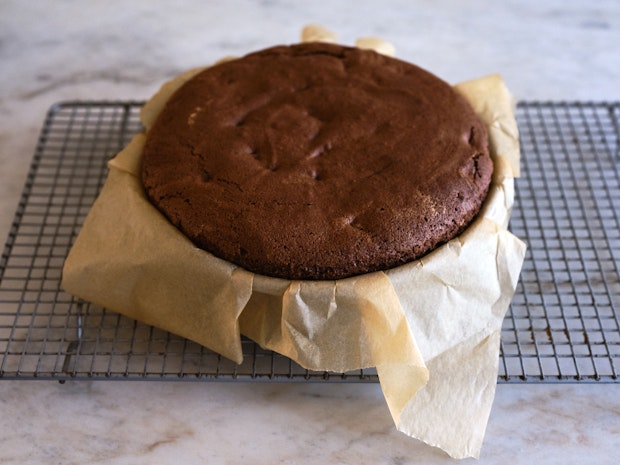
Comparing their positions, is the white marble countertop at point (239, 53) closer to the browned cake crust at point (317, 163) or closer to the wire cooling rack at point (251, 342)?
the wire cooling rack at point (251, 342)

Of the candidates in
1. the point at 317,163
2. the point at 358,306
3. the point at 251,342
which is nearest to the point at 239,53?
the point at 317,163

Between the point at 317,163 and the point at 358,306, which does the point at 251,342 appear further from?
the point at 317,163

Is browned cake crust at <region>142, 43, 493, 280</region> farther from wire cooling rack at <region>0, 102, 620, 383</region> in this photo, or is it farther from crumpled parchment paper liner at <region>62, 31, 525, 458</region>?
wire cooling rack at <region>0, 102, 620, 383</region>

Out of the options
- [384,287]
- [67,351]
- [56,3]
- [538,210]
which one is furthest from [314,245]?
[56,3]

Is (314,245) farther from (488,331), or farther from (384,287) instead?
(488,331)

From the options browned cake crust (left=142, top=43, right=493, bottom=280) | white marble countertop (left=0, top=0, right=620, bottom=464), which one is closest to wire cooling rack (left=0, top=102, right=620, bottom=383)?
white marble countertop (left=0, top=0, right=620, bottom=464)

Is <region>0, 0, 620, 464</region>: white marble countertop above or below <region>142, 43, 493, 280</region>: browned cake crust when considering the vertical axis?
below

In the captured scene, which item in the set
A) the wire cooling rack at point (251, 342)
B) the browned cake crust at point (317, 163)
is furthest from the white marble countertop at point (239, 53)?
the browned cake crust at point (317, 163)
